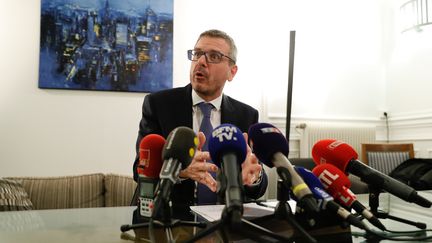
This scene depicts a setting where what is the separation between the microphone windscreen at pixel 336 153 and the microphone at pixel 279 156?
254mm

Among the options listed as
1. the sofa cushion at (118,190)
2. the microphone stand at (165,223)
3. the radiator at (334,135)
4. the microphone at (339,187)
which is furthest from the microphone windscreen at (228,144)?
the radiator at (334,135)

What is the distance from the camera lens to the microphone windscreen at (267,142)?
699 mm

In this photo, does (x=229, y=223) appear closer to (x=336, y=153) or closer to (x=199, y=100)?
(x=336, y=153)

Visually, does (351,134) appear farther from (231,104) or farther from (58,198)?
(58,198)

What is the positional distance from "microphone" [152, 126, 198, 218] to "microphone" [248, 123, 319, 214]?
14 cm

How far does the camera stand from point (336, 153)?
2.95ft

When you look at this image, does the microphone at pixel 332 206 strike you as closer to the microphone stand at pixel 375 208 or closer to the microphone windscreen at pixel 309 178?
the microphone windscreen at pixel 309 178

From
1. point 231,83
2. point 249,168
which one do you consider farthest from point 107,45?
point 249,168

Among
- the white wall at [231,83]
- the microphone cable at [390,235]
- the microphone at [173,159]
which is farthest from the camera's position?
the white wall at [231,83]

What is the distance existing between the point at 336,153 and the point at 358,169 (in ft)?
0.21

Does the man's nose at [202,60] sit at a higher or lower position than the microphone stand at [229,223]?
higher

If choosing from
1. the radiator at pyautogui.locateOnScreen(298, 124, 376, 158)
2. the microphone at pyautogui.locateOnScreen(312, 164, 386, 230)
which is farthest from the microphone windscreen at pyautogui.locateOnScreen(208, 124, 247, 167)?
the radiator at pyautogui.locateOnScreen(298, 124, 376, 158)

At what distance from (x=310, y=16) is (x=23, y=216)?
3.74 metres

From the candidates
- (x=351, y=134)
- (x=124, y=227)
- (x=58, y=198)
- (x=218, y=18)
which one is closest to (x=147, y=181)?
(x=124, y=227)
